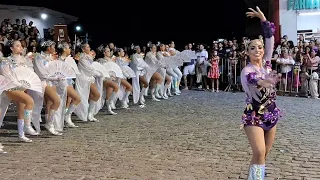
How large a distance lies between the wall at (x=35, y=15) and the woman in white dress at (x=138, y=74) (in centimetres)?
1126

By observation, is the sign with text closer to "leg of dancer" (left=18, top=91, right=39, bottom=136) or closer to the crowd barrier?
the crowd barrier

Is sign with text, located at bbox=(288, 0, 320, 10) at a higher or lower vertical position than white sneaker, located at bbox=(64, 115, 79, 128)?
higher

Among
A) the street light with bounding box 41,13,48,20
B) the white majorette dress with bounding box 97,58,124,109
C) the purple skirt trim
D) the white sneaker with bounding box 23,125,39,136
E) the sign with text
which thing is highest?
the street light with bounding box 41,13,48,20

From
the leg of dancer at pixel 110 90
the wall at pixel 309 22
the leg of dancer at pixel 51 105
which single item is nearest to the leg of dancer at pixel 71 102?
the leg of dancer at pixel 51 105

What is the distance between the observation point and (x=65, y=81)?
9.45m

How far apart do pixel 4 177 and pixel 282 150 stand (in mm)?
4110

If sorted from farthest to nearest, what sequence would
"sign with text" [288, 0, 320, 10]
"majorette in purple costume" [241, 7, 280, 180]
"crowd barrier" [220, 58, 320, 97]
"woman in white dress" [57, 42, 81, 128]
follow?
"sign with text" [288, 0, 320, 10] < "crowd barrier" [220, 58, 320, 97] < "woman in white dress" [57, 42, 81, 128] < "majorette in purple costume" [241, 7, 280, 180]

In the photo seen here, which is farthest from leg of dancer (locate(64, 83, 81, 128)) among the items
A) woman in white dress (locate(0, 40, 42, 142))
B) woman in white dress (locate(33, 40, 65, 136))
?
woman in white dress (locate(0, 40, 42, 142))

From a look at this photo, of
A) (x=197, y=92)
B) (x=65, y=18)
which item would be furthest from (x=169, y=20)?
(x=197, y=92)

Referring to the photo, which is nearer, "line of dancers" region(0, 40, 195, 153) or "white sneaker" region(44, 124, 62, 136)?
"line of dancers" region(0, 40, 195, 153)

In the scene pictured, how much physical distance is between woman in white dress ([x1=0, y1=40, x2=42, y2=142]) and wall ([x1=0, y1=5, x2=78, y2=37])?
15.5 m

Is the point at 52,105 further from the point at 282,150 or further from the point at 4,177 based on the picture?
the point at 282,150

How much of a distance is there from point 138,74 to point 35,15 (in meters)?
12.8

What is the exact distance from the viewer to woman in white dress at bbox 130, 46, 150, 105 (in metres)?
13.6
